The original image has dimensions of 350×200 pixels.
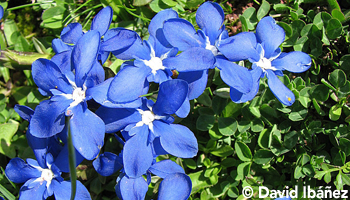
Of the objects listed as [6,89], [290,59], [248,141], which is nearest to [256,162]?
[248,141]

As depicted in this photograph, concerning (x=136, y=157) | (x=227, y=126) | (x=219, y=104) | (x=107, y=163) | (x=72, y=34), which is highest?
(x=72, y=34)

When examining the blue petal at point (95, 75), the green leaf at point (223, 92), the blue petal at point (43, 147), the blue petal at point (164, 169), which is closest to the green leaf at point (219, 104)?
the green leaf at point (223, 92)

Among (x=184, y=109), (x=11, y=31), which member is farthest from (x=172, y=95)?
(x=11, y=31)

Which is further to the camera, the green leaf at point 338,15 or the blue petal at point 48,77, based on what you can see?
the green leaf at point 338,15

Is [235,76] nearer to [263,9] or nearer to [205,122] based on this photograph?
[205,122]

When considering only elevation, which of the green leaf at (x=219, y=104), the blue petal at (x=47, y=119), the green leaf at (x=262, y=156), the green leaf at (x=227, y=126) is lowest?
the green leaf at (x=262, y=156)

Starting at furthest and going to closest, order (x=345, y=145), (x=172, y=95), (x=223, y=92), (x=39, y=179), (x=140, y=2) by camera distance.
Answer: (x=140, y=2)
(x=345, y=145)
(x=223, y=92)
(x=39, y=179)
(x=172, y=95)

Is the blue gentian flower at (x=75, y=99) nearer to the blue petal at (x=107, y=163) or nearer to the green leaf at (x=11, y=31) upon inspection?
the blue petal at (x=107, y=163)
